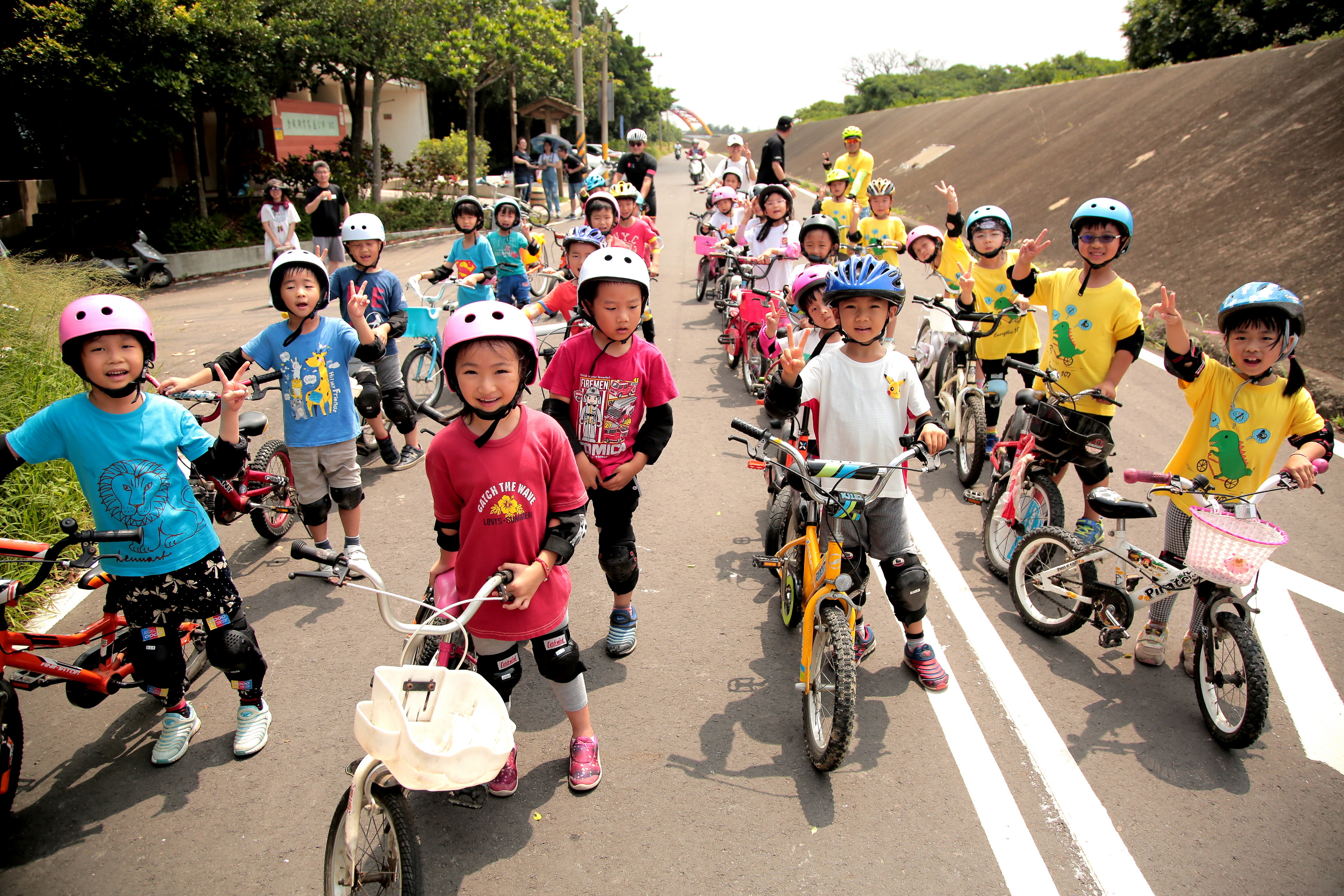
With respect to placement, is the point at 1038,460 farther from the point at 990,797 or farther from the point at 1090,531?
the point at 990,797

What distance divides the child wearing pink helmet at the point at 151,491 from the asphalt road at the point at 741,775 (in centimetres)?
35

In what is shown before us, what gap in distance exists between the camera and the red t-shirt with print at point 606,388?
4.12 meters

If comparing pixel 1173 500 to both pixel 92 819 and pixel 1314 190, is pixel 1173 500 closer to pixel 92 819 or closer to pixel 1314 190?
pixel 92 819

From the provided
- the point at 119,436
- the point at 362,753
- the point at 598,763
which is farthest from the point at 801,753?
the point at 119,436

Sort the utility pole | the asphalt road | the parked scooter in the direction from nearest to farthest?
the asphalt road → the parked scooter → the utility pole

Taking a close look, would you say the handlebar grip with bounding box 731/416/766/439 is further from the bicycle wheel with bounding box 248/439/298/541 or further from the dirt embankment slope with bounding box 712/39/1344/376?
the dirt embankment slope with bounding box 712/39/1344/376

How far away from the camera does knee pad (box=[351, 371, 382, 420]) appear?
20.3 feet

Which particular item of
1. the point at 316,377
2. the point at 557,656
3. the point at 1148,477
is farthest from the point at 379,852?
the point at 1148,477

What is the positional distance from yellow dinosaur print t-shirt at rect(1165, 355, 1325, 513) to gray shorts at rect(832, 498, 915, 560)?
1.52 metres

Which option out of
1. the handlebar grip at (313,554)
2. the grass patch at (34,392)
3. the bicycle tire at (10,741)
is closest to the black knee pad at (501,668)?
the handlebar grip at (313,554)

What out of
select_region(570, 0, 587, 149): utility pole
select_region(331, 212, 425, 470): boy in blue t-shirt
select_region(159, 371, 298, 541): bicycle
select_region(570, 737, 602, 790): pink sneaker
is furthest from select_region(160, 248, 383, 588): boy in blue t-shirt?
select_region(570, 0, 587, 149): utility pole

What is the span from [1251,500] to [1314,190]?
11.1m

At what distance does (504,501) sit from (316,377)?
243cm

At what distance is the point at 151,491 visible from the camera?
351 centimetres
